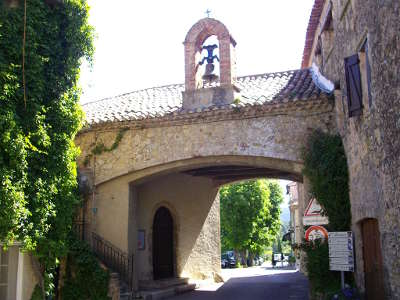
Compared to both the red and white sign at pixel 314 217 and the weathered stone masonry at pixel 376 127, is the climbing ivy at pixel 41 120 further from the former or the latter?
the weathered stone masonry at pixel 376 127

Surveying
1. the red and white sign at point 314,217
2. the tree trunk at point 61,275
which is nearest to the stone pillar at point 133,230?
the tree trunk at point 61,275

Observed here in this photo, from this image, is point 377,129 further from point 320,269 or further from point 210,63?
point 210,63

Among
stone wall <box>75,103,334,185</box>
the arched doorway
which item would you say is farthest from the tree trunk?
the arched doorway

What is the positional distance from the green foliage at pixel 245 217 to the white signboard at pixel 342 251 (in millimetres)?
27120

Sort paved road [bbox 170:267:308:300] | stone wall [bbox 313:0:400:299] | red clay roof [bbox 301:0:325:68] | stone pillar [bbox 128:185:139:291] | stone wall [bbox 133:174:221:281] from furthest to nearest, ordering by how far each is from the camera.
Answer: stone wall [bbox 133:174:221:281] → paved road [bbox 170:267:308:300] → stone pillar [bbox 128:185:139:291] → red clay roof [bbox 301:0:325:68] → stone wall [bbox 313:0:400:299]

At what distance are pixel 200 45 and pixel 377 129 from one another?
7882mm

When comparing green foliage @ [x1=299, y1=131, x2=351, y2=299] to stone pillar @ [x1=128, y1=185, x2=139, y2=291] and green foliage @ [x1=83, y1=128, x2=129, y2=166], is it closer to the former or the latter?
stone pillar @ [x1=128, y1=185, x2=139, y2=291]

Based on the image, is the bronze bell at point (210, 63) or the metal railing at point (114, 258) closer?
the metal railing at point (114, 258)

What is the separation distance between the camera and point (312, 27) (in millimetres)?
15562

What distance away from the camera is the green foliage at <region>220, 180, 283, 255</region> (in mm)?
36625

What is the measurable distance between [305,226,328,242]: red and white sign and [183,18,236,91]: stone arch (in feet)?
17.1

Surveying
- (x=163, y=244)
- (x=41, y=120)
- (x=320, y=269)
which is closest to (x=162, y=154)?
(x=41, y=120)

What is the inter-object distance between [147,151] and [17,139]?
449cm

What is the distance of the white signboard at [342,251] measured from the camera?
914cm
